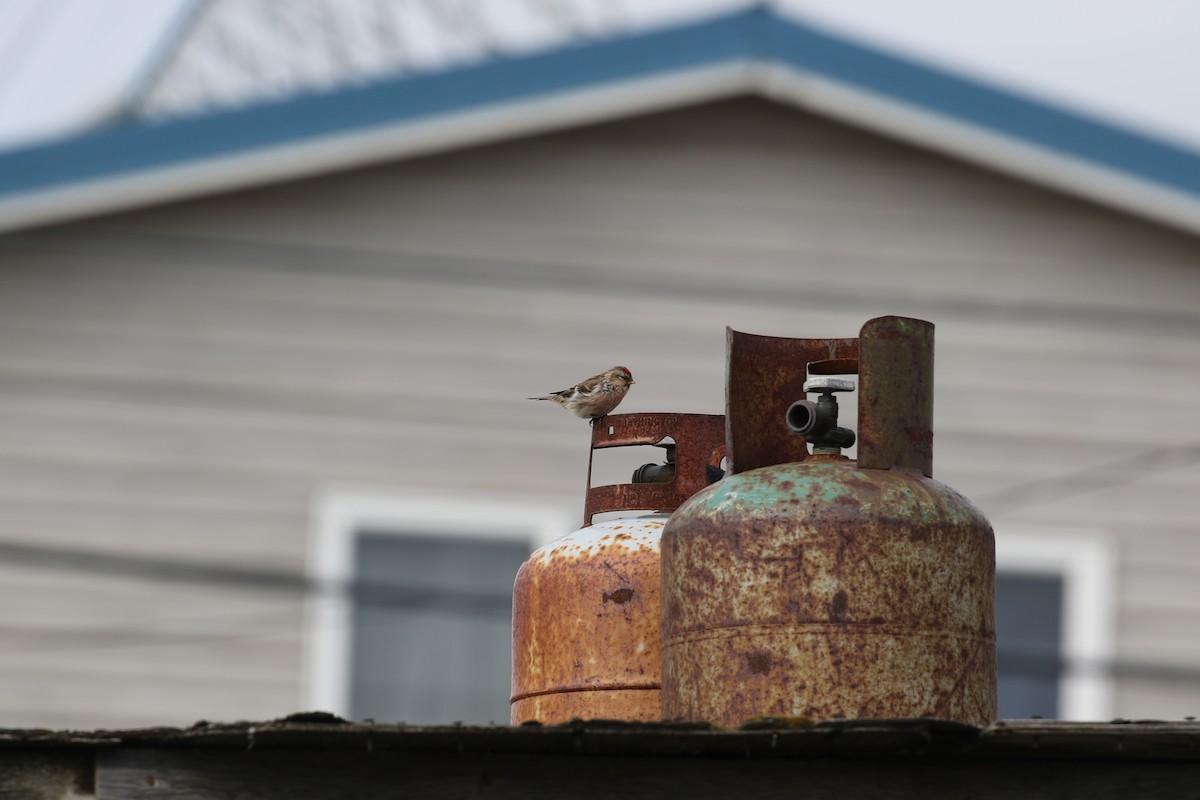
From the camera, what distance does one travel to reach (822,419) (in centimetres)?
398

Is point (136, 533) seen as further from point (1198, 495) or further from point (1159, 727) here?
point (1159, 727)

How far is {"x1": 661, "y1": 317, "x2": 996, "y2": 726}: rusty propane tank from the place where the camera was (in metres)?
3.66

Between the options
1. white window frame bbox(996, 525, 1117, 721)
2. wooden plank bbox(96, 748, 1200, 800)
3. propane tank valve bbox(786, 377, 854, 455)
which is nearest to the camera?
wooden plank bbox(96, 748, 1200, 800)

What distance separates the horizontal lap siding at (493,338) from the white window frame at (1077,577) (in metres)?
0.09

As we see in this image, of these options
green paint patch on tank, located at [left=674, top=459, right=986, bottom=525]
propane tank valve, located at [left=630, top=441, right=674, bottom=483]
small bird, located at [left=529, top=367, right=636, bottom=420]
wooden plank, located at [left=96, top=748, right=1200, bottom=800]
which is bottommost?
wooden plank, located at [left=96, top=748, right=1200, bottom=800]

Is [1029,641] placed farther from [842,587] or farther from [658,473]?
[842,587]

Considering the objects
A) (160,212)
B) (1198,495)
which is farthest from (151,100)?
(1198,495)

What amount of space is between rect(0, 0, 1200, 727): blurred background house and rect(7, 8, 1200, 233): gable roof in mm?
18

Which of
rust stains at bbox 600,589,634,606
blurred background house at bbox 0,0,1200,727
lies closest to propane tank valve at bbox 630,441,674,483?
rust stains at bbox 600,589,634,606

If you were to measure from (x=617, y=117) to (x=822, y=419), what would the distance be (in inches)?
276

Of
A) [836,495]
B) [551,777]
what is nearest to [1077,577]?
[836,495]

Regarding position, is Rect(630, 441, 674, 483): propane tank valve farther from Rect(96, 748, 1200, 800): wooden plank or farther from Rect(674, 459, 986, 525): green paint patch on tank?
Rect(96, 748, 1200, 800): wooden plank

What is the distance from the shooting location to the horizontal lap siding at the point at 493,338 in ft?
33.5

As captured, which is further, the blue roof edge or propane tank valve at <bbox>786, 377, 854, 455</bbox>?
the blue roof edge
